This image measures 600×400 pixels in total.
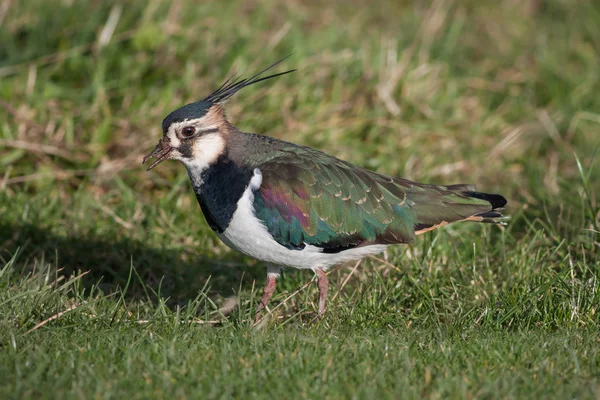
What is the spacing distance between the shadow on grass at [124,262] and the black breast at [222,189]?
3.58 feet

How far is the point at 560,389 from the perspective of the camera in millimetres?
3844

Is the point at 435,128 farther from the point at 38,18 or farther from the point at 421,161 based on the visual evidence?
the point at 38,18

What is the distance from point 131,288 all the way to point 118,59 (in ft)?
8.90

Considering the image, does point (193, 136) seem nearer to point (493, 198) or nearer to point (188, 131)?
point (188, 131)

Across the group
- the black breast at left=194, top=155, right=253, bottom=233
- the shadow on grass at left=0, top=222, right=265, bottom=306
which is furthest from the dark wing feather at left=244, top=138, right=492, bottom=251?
the shadow on grass at left=0, top=222, right=265, bottom=306

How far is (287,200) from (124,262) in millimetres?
1727

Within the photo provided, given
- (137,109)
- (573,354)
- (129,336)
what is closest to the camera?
(573,354)

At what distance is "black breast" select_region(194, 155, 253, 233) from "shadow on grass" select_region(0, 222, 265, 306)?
109 centimetres

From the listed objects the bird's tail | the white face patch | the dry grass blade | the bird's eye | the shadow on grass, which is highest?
the bird's eye

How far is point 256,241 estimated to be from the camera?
501cm

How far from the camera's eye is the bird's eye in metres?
5.31

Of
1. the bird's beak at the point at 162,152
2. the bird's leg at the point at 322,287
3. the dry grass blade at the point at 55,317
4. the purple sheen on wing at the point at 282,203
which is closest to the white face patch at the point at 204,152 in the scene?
the bird's beak at the point at 162,152

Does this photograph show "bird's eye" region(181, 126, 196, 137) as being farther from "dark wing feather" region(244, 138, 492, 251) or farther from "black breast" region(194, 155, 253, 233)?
"dark wing feather" region(244, 138, 492, 251)

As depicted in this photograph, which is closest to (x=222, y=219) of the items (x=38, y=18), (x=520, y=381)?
(x=520, y=381)
